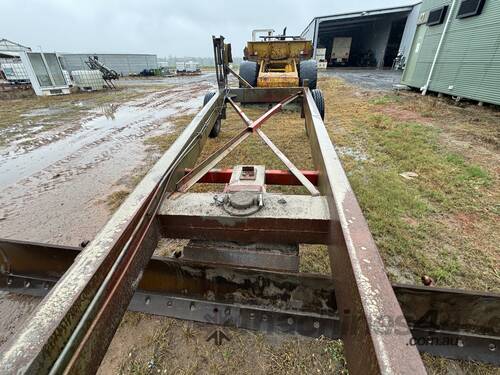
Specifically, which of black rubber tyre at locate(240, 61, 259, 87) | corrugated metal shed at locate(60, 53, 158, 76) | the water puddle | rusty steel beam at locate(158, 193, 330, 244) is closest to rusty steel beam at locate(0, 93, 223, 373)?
rusty steel beam at locate(158, 193, 330, 244)

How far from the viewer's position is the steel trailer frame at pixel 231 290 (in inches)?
25.4

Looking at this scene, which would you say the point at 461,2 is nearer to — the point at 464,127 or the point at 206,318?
the point at 464,127

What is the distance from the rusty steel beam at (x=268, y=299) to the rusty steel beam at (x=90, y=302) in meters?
0.44

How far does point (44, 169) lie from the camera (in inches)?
149

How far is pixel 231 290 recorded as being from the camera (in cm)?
146

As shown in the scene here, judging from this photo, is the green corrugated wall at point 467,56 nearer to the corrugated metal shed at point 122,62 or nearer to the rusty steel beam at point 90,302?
the rusty steel beam at point 90,302

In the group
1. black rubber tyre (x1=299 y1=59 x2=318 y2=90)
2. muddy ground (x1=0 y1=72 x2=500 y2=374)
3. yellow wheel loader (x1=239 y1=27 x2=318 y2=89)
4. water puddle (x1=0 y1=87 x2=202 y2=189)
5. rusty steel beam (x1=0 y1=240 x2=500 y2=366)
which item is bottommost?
water puddle (x1=0 y1=87 x2=202 y2=189)

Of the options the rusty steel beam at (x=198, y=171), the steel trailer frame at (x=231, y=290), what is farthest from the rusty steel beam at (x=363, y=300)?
the rusty steel beam at (x=198, y=171)

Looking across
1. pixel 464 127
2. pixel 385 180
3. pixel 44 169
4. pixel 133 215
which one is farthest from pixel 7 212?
pixel 464 127

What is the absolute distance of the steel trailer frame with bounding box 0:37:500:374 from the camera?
65 cm

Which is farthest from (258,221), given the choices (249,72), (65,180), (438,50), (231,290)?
(438,50)

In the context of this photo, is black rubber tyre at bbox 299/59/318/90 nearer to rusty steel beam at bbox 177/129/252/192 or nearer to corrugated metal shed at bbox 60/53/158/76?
rusty steel beam at bbox 177/129/252/192

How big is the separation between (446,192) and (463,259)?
111cm

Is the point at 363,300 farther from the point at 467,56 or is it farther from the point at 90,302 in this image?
the point at 467,56
